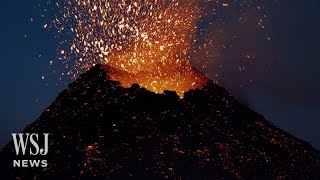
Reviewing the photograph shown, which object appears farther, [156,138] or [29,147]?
[29,147]

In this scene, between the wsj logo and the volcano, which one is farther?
the wsj logo

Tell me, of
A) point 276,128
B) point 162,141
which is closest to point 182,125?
point 162,141

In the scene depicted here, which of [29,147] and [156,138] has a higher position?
[29,147]

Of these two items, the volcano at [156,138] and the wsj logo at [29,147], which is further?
the wsj logo at [29,147]
